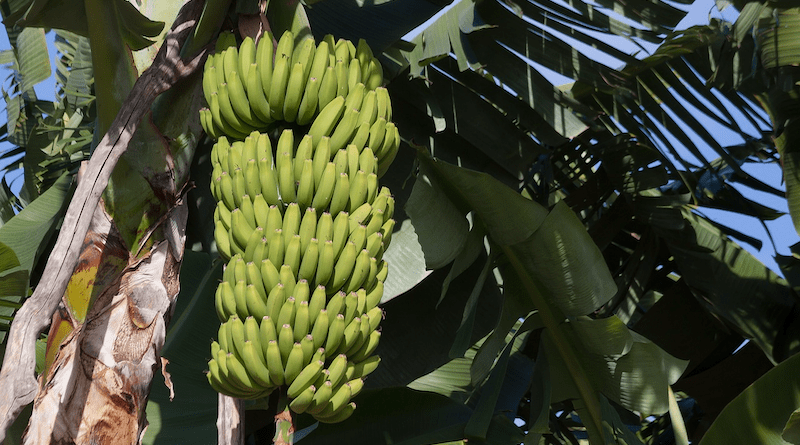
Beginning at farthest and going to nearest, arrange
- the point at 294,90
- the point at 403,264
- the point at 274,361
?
the point at 403,264
the point at 294,90
the point at 274,361

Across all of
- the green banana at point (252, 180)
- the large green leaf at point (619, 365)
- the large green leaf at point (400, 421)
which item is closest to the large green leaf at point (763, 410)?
the large green leaf at point (619, 365)

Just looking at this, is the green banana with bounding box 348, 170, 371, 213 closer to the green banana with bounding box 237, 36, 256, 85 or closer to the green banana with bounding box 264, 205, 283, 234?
the green banana with bounding box 264, 205, 283, 234

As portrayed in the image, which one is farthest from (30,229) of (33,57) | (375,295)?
(375,295)

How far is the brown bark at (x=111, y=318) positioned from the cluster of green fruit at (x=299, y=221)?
0.12 meters

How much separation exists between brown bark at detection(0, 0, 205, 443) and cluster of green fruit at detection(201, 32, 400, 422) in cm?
12

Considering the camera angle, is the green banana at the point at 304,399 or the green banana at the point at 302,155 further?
the green banana at the point at 302,155

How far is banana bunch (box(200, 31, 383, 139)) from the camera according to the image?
1.00 metres

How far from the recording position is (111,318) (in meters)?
1.10

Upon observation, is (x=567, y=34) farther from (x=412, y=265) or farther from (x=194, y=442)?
(x=194, y=442)

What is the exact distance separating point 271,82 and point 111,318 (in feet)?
1.55

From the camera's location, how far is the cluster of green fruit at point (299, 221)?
81 cm

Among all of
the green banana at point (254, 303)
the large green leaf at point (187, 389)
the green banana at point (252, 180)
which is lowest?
the large green leaf at point (187, 389)

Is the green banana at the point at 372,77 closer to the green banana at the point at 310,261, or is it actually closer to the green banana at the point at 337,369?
the green banana at the point at 310,261

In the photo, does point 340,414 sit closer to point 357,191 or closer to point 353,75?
point 357,191
